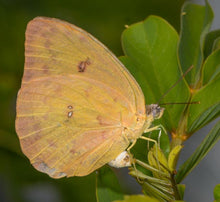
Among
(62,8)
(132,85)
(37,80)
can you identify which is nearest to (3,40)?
(62,8)

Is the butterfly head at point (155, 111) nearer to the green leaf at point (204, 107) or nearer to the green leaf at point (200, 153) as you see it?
the green leaf at point (204, 107)

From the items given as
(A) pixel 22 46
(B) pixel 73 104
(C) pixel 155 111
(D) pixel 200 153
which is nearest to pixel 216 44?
(C) pixel 155 111

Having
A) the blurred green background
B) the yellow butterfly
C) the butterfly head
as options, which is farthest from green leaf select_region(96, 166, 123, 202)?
the blurred green background

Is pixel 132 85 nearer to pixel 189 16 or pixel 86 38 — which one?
pixel 86 38

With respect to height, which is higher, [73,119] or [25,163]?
[73,119]

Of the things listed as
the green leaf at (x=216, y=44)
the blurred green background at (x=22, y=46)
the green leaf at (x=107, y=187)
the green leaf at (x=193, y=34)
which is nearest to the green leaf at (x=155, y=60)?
the green leaf at (x=193, y=34)

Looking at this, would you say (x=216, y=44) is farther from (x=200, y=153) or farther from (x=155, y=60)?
(x=200, y=153)

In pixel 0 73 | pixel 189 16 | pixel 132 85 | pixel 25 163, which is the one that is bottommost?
pixel 25 163

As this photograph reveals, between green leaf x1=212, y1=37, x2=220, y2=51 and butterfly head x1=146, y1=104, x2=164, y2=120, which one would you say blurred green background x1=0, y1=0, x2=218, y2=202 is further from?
green leaf x1=212, y1=37, x2=220, y2=51

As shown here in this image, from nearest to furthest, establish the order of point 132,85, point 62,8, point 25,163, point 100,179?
point 100,179 < point 132,85 < point 25,163 < point 62,8
